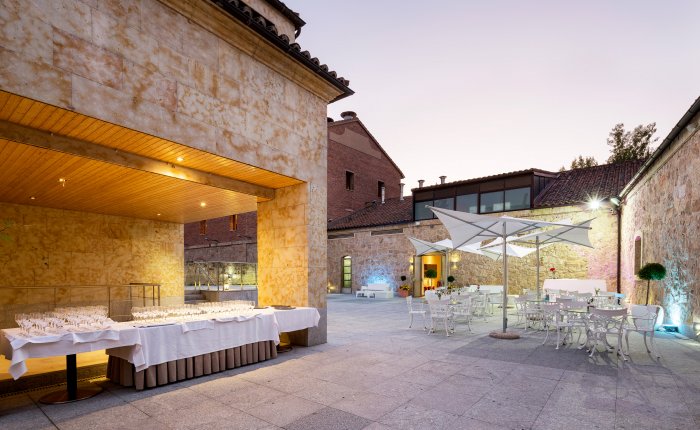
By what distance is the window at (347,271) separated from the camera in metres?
21.6

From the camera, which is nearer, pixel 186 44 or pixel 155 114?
pixel 155 114

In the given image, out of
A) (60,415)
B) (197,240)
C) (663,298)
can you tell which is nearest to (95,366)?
(60,415)

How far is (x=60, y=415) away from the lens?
13.0ft

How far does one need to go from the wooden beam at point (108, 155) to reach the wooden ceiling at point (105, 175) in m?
0.06

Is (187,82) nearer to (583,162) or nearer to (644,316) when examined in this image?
(644,316)

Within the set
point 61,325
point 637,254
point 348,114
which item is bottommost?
point 61,325

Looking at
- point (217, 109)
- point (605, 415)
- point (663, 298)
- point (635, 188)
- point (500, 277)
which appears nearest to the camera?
point (605, 415)

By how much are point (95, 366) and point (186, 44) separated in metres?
4.84

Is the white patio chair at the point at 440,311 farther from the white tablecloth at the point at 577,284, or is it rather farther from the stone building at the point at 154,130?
the white tablecloth at the point at 577,284

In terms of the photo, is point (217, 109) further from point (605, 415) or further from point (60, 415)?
point (605, 415)

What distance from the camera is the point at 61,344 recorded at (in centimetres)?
418

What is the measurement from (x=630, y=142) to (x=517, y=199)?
12.8 metres

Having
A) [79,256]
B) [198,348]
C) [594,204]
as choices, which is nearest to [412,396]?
[198,348]

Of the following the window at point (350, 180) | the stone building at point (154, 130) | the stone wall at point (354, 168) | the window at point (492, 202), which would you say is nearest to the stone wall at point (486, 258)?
the window at point (492, 202)
